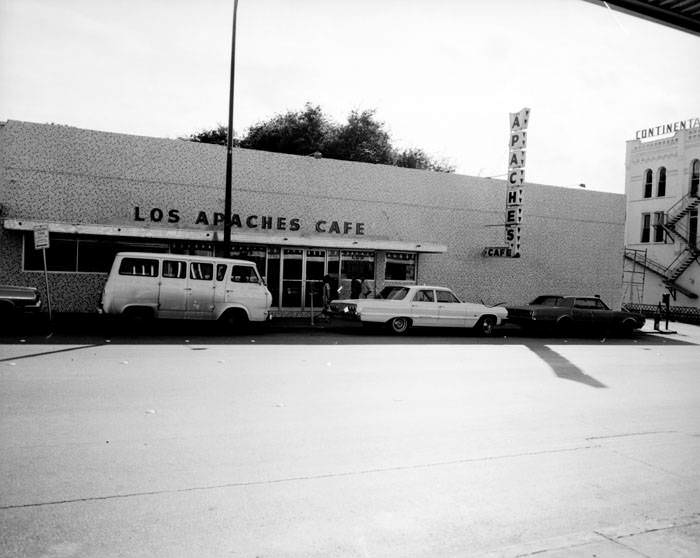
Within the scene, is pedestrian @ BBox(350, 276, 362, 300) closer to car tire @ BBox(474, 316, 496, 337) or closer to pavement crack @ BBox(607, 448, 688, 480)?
car tire @ BBox(474, 316, 496, 337)

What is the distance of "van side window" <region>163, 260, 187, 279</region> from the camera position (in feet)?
50.8

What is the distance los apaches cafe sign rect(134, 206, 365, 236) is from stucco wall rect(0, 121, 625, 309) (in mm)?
145

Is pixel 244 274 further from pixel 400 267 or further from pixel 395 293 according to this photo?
pixel 400 267

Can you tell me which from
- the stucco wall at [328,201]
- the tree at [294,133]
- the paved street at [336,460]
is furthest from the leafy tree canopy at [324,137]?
the paved street at [336,460]

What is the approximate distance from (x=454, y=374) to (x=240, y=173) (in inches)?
515

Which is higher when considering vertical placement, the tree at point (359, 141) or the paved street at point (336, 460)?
the tree at point (359, 141)

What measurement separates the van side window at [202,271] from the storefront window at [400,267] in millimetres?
8894

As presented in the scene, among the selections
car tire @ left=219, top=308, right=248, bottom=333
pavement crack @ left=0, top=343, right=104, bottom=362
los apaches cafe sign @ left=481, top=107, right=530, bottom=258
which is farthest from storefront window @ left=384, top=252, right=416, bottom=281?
pavement crack @ left=0, top=343, right=104, bottom=362

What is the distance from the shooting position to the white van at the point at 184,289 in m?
15.1

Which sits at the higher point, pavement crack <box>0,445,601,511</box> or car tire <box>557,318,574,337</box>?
car tire <box>557,318,574,337</box>

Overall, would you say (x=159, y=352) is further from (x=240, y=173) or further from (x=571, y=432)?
(x=240, y=173)

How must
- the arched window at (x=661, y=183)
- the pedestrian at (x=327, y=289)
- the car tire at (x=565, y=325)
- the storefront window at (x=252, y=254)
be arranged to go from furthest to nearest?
1. the arched window at (x=661, y=183)
2. the pedestrian at (x=327, y=289)
3. the storefront window at (x=252, y=254)
4. the car tire at (x=565, y=325)

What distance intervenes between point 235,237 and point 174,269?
405cm

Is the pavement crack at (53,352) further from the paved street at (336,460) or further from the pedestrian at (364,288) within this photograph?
the pedestrian at (364,288)
